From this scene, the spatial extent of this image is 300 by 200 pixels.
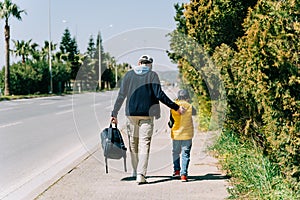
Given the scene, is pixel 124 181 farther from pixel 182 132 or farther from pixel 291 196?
pixel 291 196

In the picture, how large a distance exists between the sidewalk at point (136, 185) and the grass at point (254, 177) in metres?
0.19

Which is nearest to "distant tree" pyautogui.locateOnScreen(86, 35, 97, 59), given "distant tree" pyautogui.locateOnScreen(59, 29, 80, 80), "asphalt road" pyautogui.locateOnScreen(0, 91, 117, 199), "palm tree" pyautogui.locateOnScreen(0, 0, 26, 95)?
"distant tree" pyautogui.locateOnScreen(59, 29, 80, 80)

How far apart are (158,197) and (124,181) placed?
1.14 m

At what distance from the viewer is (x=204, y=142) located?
443 inches

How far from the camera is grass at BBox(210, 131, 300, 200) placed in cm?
548

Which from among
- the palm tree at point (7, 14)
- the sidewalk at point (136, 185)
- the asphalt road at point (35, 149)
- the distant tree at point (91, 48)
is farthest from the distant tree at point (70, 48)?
the sidewalk at point (136, 185)

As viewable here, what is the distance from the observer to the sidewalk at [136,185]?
247 inches

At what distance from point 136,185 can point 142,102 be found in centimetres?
113

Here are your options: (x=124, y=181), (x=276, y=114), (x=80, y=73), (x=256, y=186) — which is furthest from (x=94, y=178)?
(x=80, y=73)

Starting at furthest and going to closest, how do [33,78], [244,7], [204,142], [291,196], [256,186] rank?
[33,78]
[204,142]
[244,7]
[256,186]
[291,196]

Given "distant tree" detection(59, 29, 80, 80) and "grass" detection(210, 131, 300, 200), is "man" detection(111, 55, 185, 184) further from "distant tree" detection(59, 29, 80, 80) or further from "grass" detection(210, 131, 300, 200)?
"distant tree" detection(59, 29, 80, 80)

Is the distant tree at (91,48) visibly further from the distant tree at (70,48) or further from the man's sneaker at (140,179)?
the man's sneaker at (140,179)

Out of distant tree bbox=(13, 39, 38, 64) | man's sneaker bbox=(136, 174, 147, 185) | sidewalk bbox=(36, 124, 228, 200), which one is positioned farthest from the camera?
distant tree bbox=(13, 39, 38, 64)

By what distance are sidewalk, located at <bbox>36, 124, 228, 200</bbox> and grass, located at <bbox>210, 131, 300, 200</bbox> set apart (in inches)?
7.4
